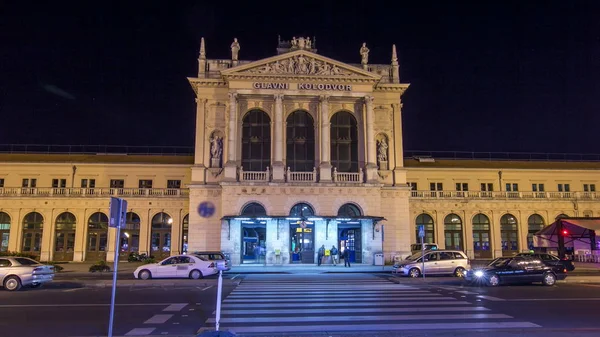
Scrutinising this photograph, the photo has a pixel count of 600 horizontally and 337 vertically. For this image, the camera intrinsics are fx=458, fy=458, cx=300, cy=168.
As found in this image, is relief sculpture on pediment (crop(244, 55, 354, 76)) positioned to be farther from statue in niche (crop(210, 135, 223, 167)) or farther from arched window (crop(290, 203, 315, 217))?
arched window (crop(290, 203, 315, 217))

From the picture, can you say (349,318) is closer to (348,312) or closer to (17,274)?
(348,312)

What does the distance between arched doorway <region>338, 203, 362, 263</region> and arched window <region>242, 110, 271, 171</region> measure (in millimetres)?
8505

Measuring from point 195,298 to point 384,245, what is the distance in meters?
28.5

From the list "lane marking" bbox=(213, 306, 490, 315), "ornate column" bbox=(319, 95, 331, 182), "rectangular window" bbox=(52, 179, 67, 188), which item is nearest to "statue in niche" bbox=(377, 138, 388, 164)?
"ornate column" bbox=(319, 95, 331, 182)

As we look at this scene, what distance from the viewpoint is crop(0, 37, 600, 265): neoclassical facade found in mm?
40844

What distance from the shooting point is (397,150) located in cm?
4522

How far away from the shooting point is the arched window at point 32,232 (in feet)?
156

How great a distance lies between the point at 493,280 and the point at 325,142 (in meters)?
22.8

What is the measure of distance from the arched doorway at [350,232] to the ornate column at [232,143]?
10216 millimetres

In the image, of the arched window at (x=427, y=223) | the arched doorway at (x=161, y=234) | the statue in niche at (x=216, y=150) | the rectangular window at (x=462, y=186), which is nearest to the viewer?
the statue in niche at (x=216, y=150)

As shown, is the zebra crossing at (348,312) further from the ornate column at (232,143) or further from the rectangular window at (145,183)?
the rectangular window at (145,183)

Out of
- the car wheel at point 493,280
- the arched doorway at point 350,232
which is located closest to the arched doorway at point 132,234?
the arched doorway at point 350,232

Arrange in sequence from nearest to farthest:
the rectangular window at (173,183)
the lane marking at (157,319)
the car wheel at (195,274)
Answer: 1. the lane marking at (157,319)
2. the car wheel at (195,274)
3. the rectangular window at (173,183)

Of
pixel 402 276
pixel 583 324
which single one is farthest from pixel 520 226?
pixel 583 324
